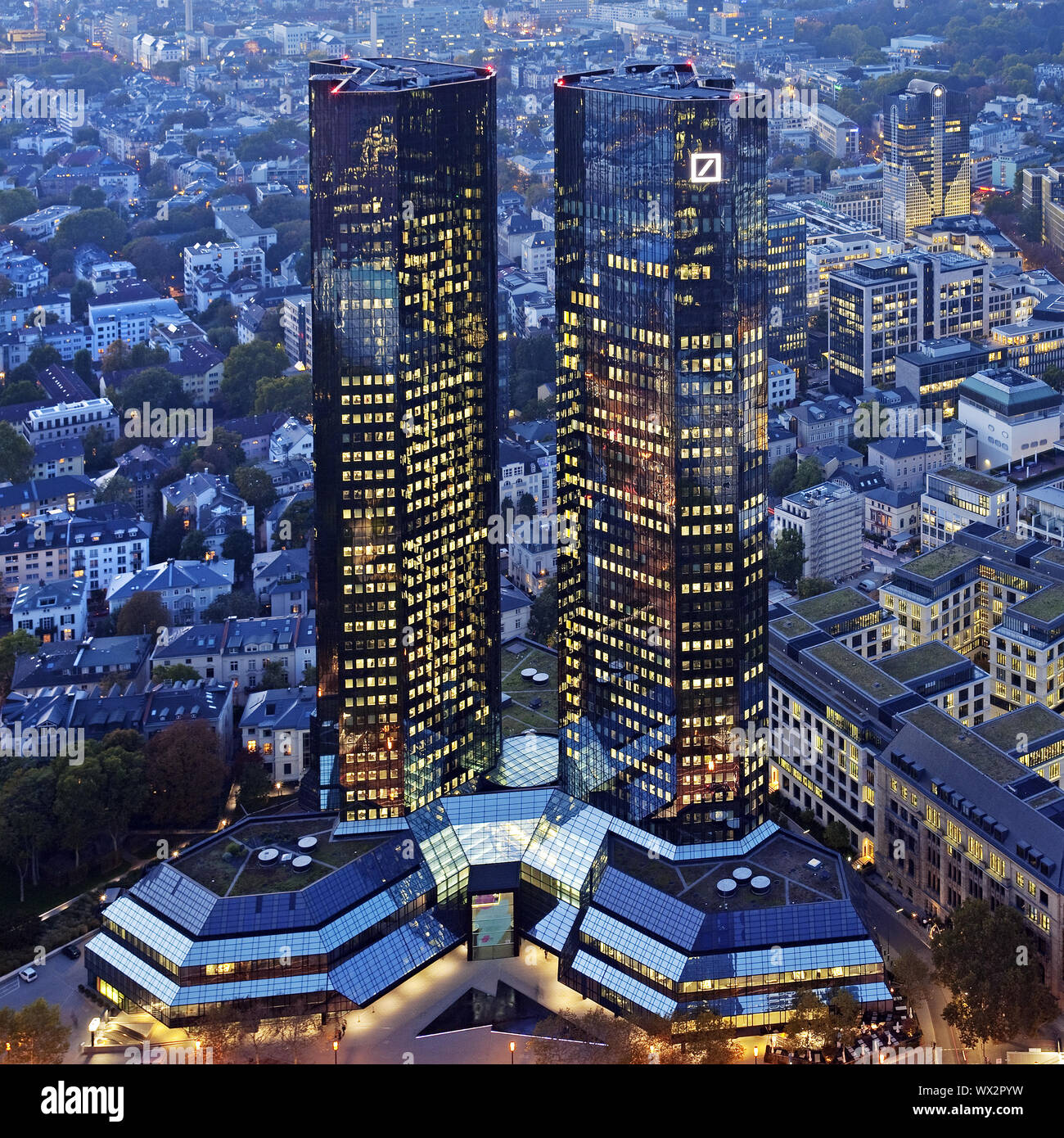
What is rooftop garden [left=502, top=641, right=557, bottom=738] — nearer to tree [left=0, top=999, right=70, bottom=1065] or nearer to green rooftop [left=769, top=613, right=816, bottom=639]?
green rooftop [left=769, top=613, right=816, bottom=639]

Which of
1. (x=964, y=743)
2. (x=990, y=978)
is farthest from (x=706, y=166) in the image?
(x=990, y=978)

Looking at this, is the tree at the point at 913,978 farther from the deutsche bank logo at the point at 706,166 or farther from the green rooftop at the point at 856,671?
the deutsche bank logo at the point at 706,166

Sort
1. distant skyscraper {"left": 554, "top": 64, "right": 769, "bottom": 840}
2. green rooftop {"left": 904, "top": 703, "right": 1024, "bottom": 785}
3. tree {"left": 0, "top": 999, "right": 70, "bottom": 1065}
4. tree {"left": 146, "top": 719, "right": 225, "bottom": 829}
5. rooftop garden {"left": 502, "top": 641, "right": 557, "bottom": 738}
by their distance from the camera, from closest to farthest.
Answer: tree {"left": 0, "top": 999, "right": 70, "bottom": 1065}
distant skyscraper {"left": 554, "top": 64, "right": 769, "bottom": 840}
green rooftop {"left": 904, "top": 703, "right": 1024, "bottom": 785}
tree {"left": 146, "top": 719, "right": 225, "bottom": 829}
rooftop garden {"left": 502, "top": 641, "right": 557, "bottom": 738}

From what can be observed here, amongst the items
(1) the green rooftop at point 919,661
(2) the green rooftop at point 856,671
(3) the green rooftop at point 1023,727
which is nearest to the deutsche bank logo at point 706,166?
(2) the green rooftop at point 856,671

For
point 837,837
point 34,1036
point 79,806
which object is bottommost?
point 34,1036

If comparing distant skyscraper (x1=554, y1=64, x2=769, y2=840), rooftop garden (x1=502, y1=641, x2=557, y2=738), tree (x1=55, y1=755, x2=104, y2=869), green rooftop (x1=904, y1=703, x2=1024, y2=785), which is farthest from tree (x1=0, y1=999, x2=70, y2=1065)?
green rooftop (x1=904, y1=703, x2=1024, y2=785)

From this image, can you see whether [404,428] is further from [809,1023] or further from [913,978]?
[913,978]
